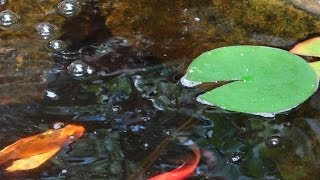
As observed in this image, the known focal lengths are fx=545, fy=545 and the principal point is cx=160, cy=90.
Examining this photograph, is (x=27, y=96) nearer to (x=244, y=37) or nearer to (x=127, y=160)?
(x=127, y=160)

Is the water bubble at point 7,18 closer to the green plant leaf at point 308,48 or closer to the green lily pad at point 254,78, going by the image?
the green lily pad at point 254,78

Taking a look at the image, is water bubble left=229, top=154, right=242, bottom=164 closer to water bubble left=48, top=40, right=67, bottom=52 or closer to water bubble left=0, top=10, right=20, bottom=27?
water bubble left=48, top=40, right=67, bottom=52

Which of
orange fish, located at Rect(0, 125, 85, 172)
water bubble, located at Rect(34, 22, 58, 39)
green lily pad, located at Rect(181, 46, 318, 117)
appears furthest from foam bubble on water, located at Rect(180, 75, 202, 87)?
water bubble, located at Rect(34, 22, 58, 39)

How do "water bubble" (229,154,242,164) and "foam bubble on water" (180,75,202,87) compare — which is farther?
"foam bubble on water" (180,75,202,87)

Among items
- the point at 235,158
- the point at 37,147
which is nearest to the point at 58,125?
the point at 37,147

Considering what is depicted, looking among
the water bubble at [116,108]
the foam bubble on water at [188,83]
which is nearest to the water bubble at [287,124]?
the foam bubble on water at [188,83]

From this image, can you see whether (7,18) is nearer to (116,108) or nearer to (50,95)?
(50,95)
